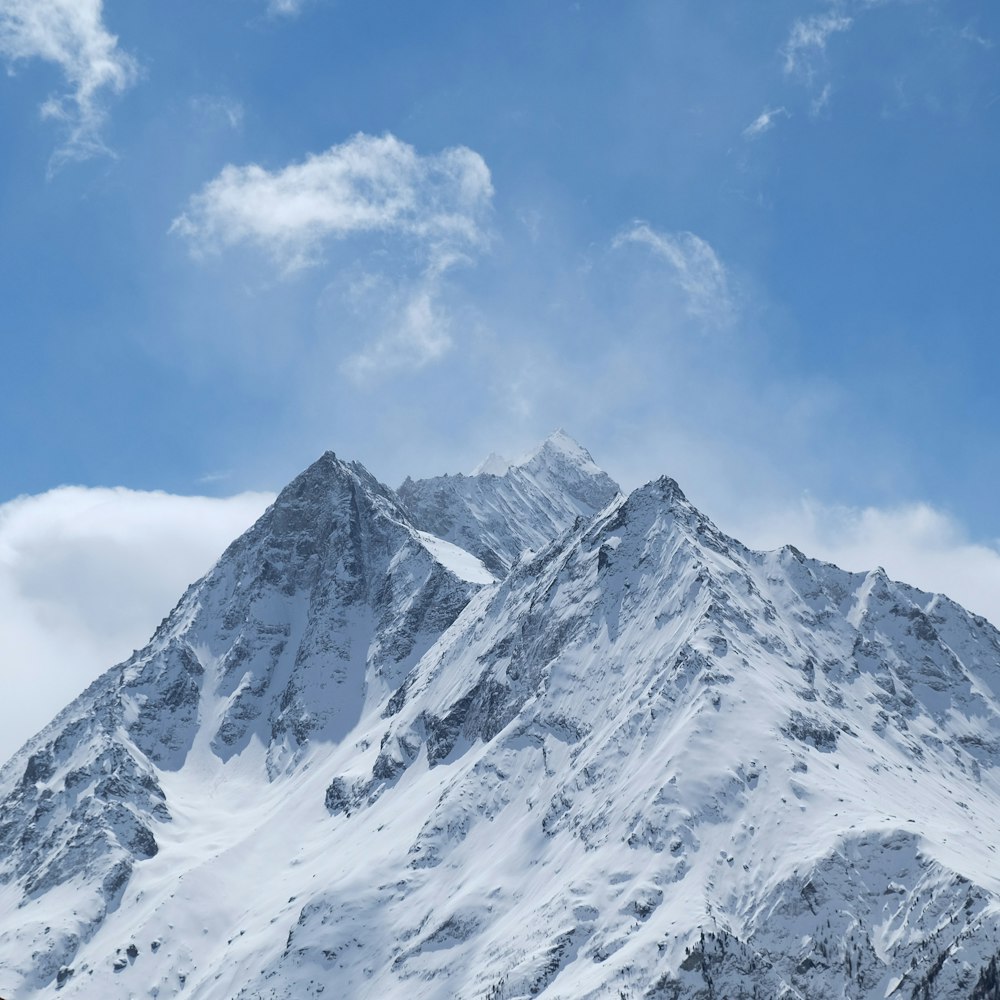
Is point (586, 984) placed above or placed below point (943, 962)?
below

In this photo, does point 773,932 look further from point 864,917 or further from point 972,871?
point 972,871

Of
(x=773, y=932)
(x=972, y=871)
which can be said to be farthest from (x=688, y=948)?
(x=972, y=871)

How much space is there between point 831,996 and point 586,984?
3762cm

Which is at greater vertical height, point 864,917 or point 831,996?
point 864,917

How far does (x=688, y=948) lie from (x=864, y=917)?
2745cm

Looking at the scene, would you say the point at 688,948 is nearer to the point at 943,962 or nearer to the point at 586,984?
the point at 586,984

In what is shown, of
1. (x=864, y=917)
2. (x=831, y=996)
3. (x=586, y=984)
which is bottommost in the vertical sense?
(x=586, y=984)

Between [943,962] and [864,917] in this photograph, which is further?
[864,917]

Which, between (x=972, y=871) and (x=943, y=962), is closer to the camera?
(x=943, y=962)

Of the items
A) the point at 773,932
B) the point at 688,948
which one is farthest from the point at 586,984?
the point at 773,932

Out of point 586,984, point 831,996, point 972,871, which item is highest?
point 972,871

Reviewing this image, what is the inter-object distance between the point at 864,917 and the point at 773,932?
556 inches

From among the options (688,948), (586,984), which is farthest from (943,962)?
(586,984)

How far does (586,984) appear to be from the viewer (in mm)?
198625
